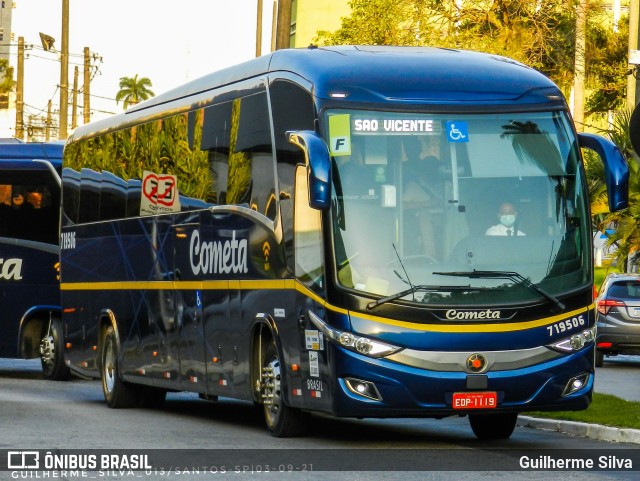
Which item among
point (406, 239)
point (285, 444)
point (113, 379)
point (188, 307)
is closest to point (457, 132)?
point (406, 239)

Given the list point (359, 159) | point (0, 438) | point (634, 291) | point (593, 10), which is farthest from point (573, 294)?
point (593, 10)

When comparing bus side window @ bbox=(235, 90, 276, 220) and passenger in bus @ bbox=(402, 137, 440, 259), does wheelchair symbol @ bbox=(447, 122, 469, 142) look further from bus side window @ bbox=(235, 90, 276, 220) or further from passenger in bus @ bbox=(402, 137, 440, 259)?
bus side window @ bbox=(235, 90, 276, 220)

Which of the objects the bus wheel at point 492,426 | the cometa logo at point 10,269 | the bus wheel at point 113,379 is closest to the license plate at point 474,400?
the bus wheel at point 492,426

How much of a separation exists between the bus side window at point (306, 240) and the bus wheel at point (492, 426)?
2348mm

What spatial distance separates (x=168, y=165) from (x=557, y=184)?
17.7 ft

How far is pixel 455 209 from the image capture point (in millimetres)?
13336

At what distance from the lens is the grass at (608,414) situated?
50.1 ft

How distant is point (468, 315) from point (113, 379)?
24.2 feet

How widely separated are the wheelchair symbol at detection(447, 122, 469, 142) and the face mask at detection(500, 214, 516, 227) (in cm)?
71

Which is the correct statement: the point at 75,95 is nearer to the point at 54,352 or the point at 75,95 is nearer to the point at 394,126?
the point at 54,352

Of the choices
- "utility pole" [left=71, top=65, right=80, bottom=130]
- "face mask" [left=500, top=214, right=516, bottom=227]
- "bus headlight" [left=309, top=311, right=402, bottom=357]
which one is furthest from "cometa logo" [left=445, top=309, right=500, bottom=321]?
"utility pole" [left=71, top=65, right=80, bottom=130]

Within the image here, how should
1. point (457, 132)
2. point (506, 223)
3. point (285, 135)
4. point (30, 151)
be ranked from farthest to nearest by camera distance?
point (30, 151), point (285, 135), point (457, 132), point (506, 223)

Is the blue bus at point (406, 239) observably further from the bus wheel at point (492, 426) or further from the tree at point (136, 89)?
the tree at point (136, 89)

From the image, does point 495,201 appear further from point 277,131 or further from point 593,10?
point 593,10
